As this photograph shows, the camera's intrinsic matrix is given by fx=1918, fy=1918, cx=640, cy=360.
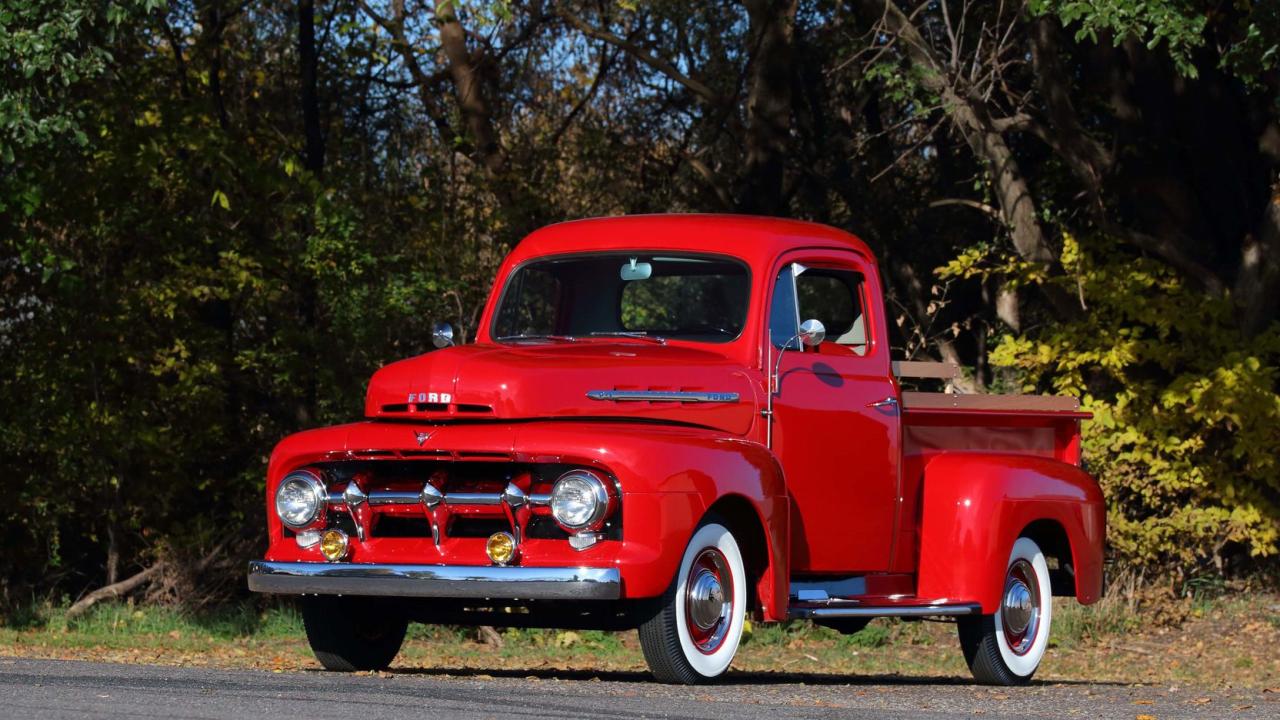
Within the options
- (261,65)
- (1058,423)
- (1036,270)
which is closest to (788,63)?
(1036,270)

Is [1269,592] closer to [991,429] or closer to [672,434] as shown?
[991,429]

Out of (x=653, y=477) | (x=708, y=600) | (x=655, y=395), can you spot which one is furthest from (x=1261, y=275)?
(x=653, y=477)

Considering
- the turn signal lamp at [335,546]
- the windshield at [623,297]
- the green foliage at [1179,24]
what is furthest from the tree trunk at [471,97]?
the turn signal lamp at [335,546]

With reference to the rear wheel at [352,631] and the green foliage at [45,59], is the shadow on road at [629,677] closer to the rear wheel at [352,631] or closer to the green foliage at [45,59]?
the rear wheel at [352,631]

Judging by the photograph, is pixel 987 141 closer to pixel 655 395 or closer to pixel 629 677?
pixel 629 677

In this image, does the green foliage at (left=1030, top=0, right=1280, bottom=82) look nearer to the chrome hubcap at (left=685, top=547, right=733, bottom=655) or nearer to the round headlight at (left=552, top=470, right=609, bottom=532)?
the chrome hubcap at (left=685, top=547, right=733, bottom=655)

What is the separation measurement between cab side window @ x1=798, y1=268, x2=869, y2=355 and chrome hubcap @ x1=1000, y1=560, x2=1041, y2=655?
5.27 feet

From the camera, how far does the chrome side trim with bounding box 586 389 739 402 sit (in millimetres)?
8430

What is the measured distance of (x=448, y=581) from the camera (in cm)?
783

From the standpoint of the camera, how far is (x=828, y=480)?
9352mm

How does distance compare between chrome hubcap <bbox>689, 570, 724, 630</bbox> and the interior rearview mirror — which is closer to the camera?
chrome hubcap <bbox>689, 570, 724, 630</bbox>

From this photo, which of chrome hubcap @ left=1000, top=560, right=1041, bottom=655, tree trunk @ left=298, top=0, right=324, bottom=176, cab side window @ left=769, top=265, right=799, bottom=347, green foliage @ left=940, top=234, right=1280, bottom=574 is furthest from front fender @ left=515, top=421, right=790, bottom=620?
tree trunk @ left=298, top=0, right=324, bottom=176

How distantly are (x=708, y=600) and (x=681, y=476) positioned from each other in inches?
25.7

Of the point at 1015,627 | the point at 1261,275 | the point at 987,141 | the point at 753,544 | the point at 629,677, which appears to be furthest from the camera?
the point at 987,141
